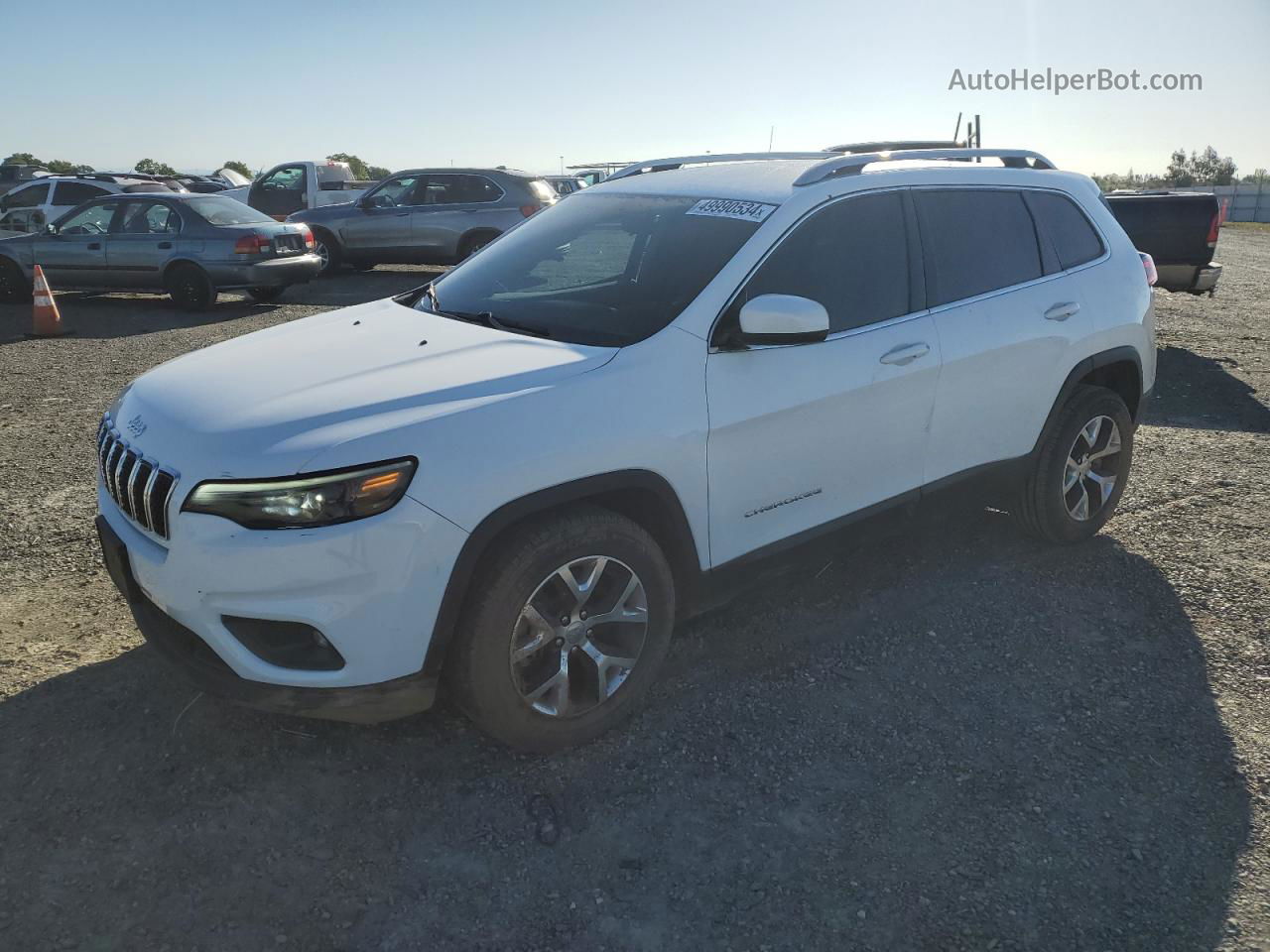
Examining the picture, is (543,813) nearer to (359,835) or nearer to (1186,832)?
(359,835)

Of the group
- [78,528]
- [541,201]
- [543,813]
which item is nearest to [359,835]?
[543,813]

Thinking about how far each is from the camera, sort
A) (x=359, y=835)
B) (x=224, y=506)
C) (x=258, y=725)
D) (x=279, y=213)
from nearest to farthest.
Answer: (x=224, y=506)
(x=359, y=835)
(x=258, y=725)
(x=279, y=213)

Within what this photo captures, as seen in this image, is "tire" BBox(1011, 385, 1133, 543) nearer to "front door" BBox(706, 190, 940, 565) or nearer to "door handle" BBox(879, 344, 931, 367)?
"front door" BBox(706, 190, 940, 565)

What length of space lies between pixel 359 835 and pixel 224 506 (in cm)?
101

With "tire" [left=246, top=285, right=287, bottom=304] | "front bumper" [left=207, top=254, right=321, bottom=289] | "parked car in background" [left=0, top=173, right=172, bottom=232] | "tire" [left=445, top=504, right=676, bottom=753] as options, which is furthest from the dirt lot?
"parked car in background" [left=0, top=173, right=172, bottom=232]

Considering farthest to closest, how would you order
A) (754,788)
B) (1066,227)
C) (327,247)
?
(327,247) → (1066,227) → (754,788)

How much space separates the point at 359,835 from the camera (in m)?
2.79

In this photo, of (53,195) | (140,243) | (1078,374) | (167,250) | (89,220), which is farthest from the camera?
(53,195)

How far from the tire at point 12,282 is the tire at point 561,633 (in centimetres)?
1314

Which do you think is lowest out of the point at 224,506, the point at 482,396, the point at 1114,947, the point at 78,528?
the point at 1114,947

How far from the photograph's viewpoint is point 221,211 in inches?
495

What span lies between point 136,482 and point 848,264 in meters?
2.54

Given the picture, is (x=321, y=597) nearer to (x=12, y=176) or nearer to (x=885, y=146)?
(x=885, y=146)

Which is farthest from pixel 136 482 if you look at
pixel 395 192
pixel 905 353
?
pixel 395 192
